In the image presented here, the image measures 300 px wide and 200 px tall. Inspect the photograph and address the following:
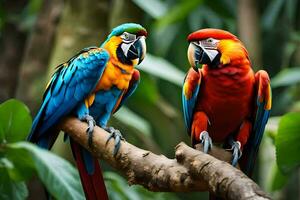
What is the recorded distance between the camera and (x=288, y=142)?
159 centimetres

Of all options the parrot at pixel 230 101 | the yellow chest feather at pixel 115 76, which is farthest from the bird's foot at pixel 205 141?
the yellow chest feather at pixel 115 76

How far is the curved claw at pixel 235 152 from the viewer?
1412 millimetres

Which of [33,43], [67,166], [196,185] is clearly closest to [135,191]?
[67,166]

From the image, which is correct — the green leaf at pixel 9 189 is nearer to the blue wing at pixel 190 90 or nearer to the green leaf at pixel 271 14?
the blue wing at pixel 190 90

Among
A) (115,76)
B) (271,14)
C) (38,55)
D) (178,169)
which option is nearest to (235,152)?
(178,169)

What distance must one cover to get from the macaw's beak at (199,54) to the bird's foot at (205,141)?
0.18 metres

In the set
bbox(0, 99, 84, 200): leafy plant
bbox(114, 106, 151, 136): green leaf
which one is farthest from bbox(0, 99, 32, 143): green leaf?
bbox(114, 106, 151, 136): green leaf

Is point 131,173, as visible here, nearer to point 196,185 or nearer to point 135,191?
point 196,185

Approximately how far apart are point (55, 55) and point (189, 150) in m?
1.32

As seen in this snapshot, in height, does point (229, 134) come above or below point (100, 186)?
above

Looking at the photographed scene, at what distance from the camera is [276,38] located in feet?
14.2

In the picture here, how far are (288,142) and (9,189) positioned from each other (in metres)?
0.83

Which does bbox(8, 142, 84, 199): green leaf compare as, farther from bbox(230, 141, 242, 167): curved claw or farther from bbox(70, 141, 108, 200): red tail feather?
bbox(230, 141, 242, 167): curved claw

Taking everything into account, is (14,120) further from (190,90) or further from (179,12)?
(179,12)
